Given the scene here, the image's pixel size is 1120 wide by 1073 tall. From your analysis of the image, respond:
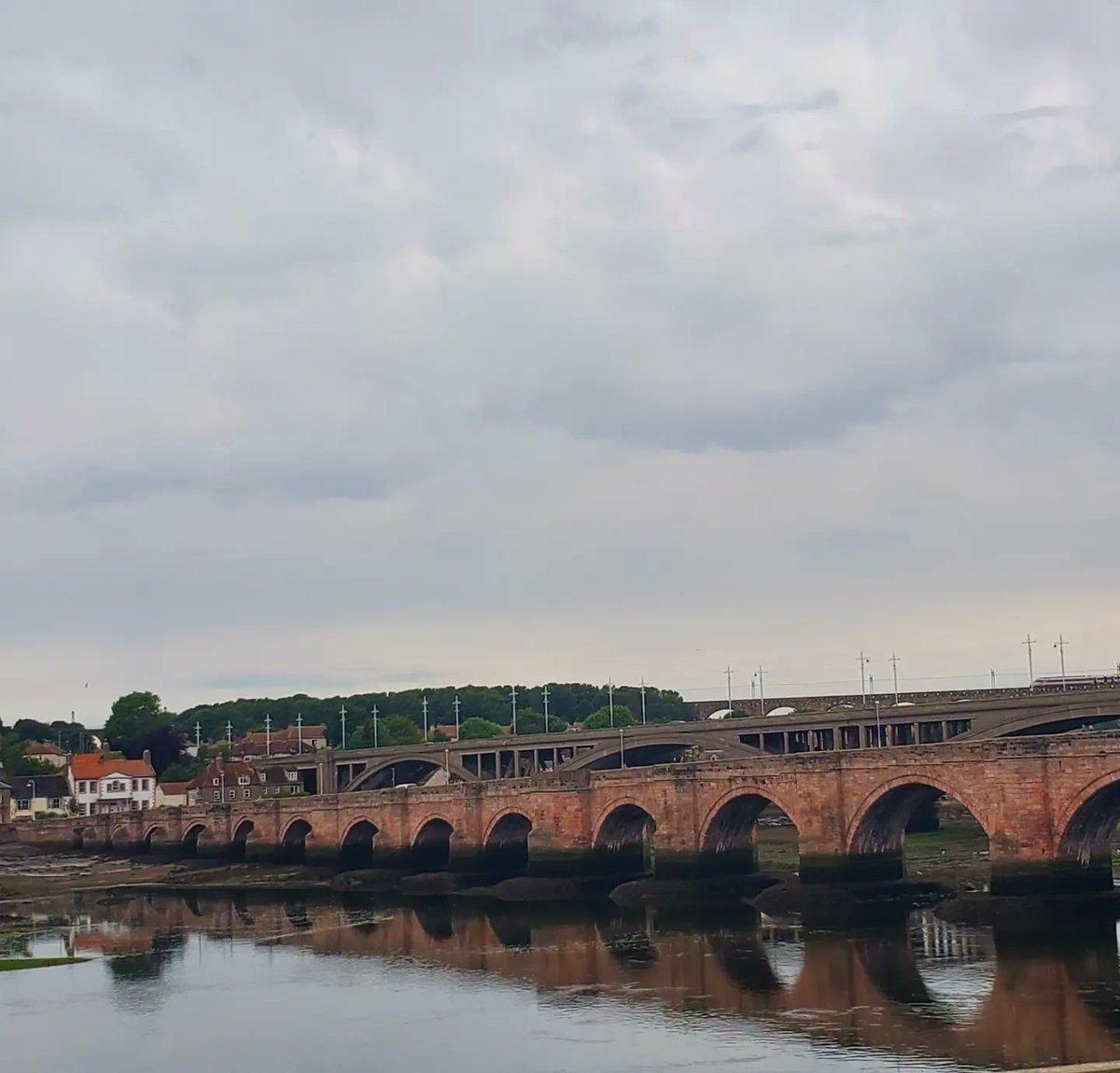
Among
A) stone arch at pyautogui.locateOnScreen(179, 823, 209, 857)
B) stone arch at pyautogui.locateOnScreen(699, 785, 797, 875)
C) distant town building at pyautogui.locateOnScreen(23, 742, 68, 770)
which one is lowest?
stone arch at pyautogui.locateOnScreen(179, 823, 209, 857)

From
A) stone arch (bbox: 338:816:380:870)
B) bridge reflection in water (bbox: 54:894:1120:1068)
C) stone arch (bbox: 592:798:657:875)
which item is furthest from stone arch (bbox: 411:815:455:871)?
bridge reflection in water (bbox: 54:894:1120:1068)

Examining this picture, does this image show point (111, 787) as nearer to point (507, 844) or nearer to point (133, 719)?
point (133, 719)

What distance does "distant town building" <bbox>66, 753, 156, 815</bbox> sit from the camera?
503ft

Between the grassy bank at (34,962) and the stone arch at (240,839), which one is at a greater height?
the stone arch at (240,839)

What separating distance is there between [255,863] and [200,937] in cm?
4131

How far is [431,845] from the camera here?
92688 millimetres

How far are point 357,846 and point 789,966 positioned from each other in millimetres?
56700

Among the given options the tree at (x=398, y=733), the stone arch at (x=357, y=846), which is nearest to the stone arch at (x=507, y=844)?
the stone arch at (x=357, y=846)

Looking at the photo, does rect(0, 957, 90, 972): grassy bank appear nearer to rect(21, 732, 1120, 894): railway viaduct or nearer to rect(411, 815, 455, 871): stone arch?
rect(21, 732, 1120, 894): railway viaduct

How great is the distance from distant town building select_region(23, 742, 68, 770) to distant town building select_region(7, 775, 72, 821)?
40.3ft

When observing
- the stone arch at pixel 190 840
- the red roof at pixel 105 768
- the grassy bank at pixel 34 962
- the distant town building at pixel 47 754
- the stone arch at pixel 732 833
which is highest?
the distant town building at pixel 47 754

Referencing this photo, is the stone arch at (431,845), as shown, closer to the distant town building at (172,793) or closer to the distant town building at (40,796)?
the distant town building at (172,793)

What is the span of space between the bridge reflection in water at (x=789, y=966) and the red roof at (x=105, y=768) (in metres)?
85.7

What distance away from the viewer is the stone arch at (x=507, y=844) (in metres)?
84.4
